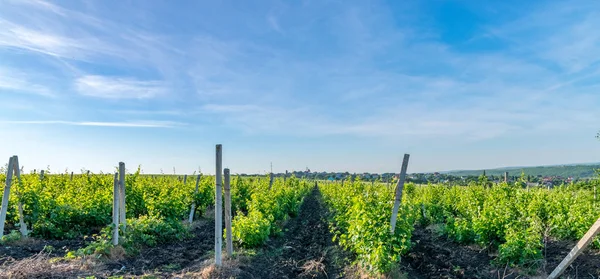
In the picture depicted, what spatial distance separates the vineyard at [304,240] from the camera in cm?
658

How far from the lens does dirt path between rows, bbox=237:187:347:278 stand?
23.1 ft

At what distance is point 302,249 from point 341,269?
208 cm

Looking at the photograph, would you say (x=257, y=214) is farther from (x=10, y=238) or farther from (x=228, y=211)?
(x=10, y=238)

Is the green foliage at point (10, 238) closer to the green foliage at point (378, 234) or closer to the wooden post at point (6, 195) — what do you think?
the wooden post at point (6, 195)

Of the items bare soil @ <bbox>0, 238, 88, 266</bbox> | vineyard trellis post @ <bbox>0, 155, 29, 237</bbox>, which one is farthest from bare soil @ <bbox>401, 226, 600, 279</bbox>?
vineyard trellis post @ <bbox>0, 155, 29, 237</bbox>

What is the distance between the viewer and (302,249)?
30.4 feet

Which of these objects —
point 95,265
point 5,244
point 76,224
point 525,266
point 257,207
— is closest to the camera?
point 95,265

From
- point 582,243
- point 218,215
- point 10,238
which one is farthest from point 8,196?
point 582,243

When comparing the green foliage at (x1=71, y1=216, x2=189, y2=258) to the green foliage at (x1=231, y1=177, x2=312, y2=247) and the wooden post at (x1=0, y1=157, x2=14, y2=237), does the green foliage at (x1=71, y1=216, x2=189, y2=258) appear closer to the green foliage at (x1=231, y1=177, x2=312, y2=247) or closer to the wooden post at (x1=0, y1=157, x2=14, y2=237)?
the green foliage at (x1=231, y1=177, x2=312, y2=247)

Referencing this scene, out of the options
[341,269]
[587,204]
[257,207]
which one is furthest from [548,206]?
[257,207]

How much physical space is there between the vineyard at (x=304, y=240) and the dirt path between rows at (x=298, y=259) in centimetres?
3

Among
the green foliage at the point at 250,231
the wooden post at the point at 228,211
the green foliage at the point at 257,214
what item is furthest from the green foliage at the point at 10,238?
the wooden post at the point at 228,211

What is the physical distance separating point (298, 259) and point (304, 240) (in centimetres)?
237

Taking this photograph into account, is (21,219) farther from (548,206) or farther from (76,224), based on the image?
(548,206)
